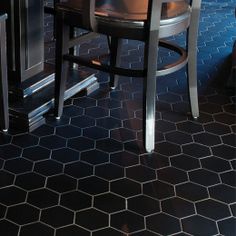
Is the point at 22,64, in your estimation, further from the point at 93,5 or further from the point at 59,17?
the point at 93,5

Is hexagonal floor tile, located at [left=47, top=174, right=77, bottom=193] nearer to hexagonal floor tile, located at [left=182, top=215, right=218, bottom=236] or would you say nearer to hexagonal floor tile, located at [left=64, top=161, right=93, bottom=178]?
hexagonal floor tile, located at [left=64, top=161, right=93, bottom=178]

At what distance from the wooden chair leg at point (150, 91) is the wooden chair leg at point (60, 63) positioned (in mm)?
385

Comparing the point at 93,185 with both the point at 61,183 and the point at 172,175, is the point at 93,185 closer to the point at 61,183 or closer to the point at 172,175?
the point at 61,183

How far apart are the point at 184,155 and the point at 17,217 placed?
0.74 metres

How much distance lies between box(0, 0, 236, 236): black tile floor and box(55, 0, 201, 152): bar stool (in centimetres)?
16

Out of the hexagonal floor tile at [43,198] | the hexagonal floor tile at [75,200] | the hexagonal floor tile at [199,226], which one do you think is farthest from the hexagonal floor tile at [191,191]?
the hexagonal floor tile at [43,198]

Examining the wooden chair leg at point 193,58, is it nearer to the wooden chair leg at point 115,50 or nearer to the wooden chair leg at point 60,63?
the wooden chair leg at point 115,50

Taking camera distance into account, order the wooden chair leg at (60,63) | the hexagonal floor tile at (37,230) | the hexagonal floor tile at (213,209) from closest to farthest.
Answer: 1. the hexagonal floor tile at (37,230)
2. the hexagonal floor tile at (213,209)
3. the wooden chair leg at (60,63)

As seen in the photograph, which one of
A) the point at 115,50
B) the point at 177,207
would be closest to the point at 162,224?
the point at 177,207

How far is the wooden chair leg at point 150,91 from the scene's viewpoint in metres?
1.85

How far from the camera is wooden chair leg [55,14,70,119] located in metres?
2.03

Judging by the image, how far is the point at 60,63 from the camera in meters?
2.11

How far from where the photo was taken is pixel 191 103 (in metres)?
2.25

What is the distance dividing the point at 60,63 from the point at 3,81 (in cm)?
27
